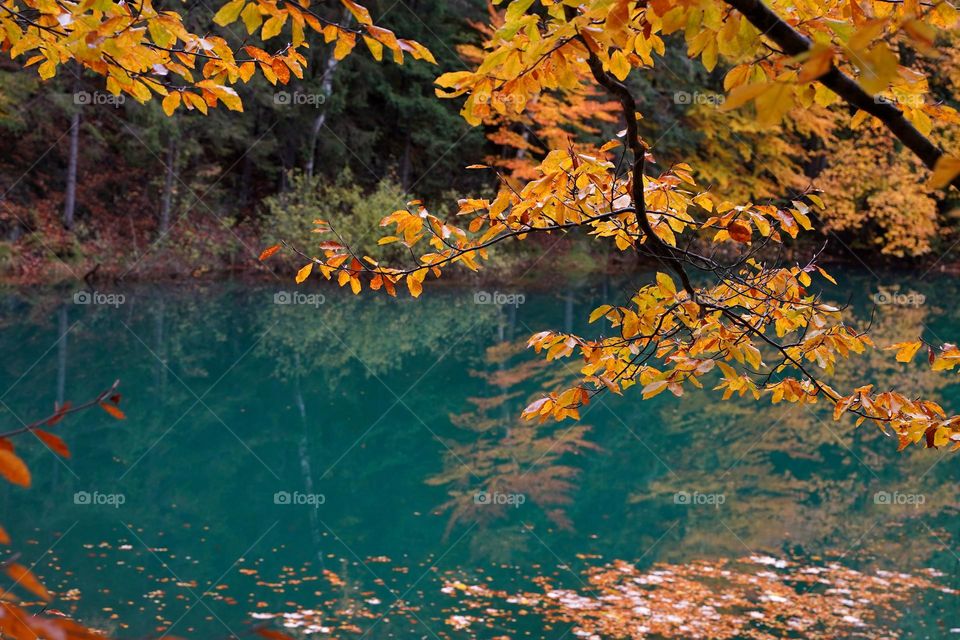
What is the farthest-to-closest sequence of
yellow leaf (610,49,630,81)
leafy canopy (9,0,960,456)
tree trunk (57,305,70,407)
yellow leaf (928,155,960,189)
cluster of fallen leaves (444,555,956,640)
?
tree trunk (57,305,70,407)
cluster of fallen leaves (444,555,956,640)
yellow leaf (610,49,630,81)
leafy canopy (9,0,960,456)
yellow leaf (928,155,960,189)

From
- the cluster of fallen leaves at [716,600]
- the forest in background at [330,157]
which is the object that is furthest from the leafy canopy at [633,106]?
the forest in background at [330,157]

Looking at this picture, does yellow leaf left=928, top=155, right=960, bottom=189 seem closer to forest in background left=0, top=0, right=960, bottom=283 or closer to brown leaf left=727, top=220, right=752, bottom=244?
brown leaf left=727, top=220, right=752, bottom=244

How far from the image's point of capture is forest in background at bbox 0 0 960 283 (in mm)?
17344

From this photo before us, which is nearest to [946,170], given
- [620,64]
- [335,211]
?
[620,64]

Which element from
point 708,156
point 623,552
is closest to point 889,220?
point 708,156

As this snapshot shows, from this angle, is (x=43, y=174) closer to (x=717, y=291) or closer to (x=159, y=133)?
(x=159, y=133)

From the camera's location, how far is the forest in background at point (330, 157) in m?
17.3

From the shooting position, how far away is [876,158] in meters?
23.8

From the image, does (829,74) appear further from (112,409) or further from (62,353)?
(62,353)

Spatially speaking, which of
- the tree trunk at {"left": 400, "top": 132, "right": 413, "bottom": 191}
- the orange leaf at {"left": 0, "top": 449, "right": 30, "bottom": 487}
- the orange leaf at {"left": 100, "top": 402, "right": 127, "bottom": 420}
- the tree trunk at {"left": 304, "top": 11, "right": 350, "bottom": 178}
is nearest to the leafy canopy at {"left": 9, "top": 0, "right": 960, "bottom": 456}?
the orange leaf at {"left": 100, "top": 402, "right": 127, "bottom": 420}

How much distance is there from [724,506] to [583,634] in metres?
2.79

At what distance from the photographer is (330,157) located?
2075cm

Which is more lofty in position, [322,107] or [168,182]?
[322,107]

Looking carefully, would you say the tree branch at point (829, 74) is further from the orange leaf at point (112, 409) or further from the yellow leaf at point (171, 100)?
the yellow leaf at point (171, 100)
